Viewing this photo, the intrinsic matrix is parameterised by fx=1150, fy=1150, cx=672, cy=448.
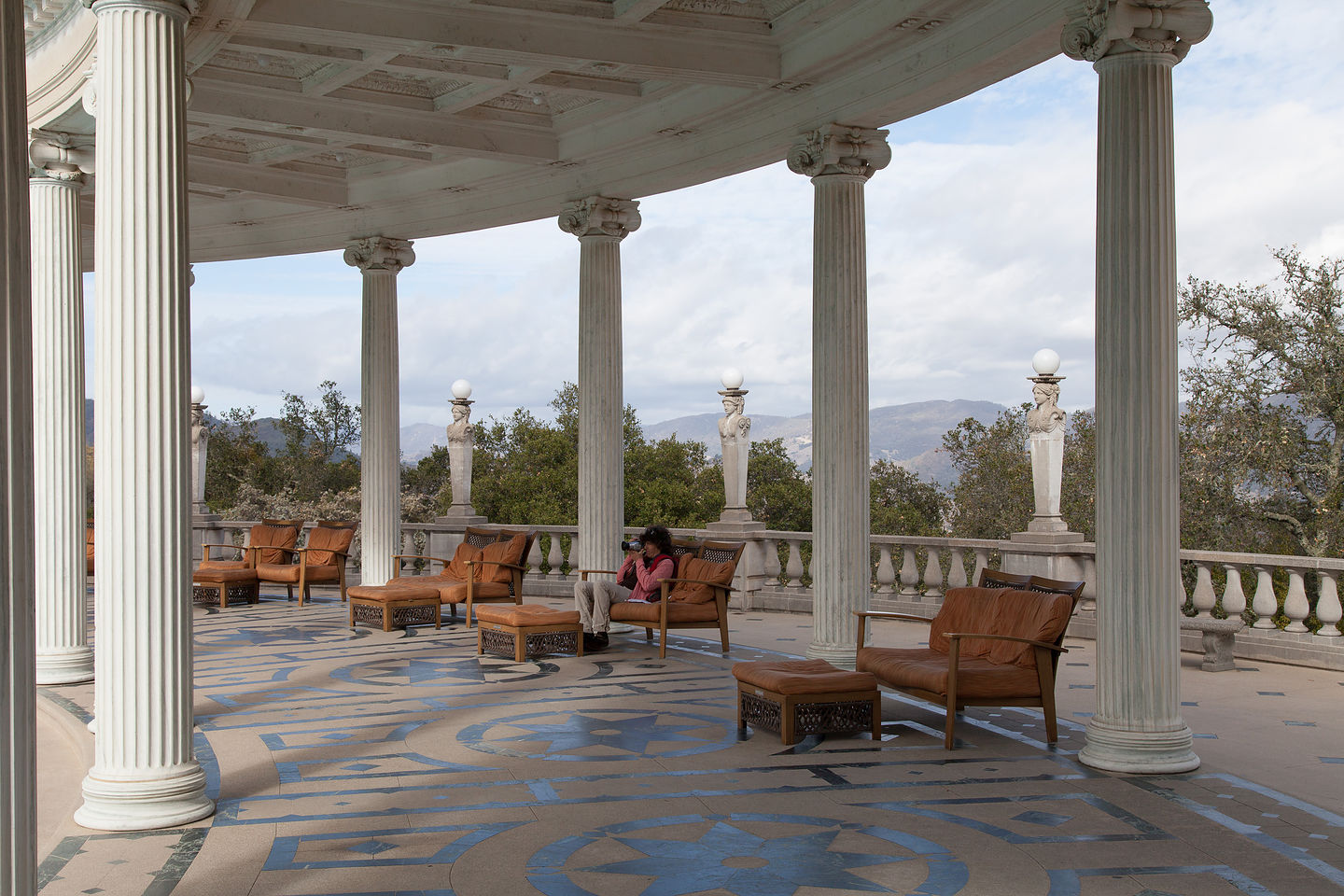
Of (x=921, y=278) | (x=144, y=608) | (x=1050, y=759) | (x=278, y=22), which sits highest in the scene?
(x=921, y=278)

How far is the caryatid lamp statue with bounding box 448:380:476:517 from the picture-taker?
16.0 meters

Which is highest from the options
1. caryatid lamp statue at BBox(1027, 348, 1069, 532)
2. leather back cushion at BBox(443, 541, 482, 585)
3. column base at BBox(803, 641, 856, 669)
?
caryatid lamp statue at BBox(1027, 348, 1069, 532)

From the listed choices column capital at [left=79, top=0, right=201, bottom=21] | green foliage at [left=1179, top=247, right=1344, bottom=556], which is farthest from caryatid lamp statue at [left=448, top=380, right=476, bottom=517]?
column capital at [left=79, top=0, right=201, bottom=21]

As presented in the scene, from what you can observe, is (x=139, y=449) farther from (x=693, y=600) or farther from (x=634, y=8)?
(x=693, y=600)

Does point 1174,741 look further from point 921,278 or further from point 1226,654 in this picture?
point 921,278

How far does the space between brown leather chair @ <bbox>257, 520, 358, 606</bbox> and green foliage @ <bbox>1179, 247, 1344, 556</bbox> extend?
453 inches

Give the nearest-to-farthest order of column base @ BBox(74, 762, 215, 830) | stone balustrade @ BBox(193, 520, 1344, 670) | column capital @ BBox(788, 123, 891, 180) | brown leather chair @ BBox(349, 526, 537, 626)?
column base @ BBox(74, 762, 215, 830) < column capital @ BBox(788, 123, 891, 180) < stone balustrade @ BBox(193, 520, 1344, 670) < brown leather chair @ BBox(349, 526, 537, 626)

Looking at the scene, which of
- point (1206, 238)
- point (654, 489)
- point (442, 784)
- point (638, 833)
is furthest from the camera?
point (1206, 238)

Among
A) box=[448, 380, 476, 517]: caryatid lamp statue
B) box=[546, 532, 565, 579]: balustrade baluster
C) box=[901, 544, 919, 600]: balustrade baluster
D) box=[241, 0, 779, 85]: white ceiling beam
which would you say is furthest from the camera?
box=[448, 380, 476, 517]: caryatid lamp statue

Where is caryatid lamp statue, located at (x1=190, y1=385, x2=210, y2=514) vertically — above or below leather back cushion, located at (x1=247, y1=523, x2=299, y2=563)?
above

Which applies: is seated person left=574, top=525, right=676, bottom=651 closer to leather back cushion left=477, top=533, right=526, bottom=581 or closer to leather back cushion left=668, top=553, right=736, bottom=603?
leather back cushion left=668, top=553, right=736, bottom=603

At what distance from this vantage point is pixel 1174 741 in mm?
6293

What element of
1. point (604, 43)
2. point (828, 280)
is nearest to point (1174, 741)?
point (828, 280)

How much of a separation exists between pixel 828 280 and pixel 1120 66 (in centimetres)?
333
